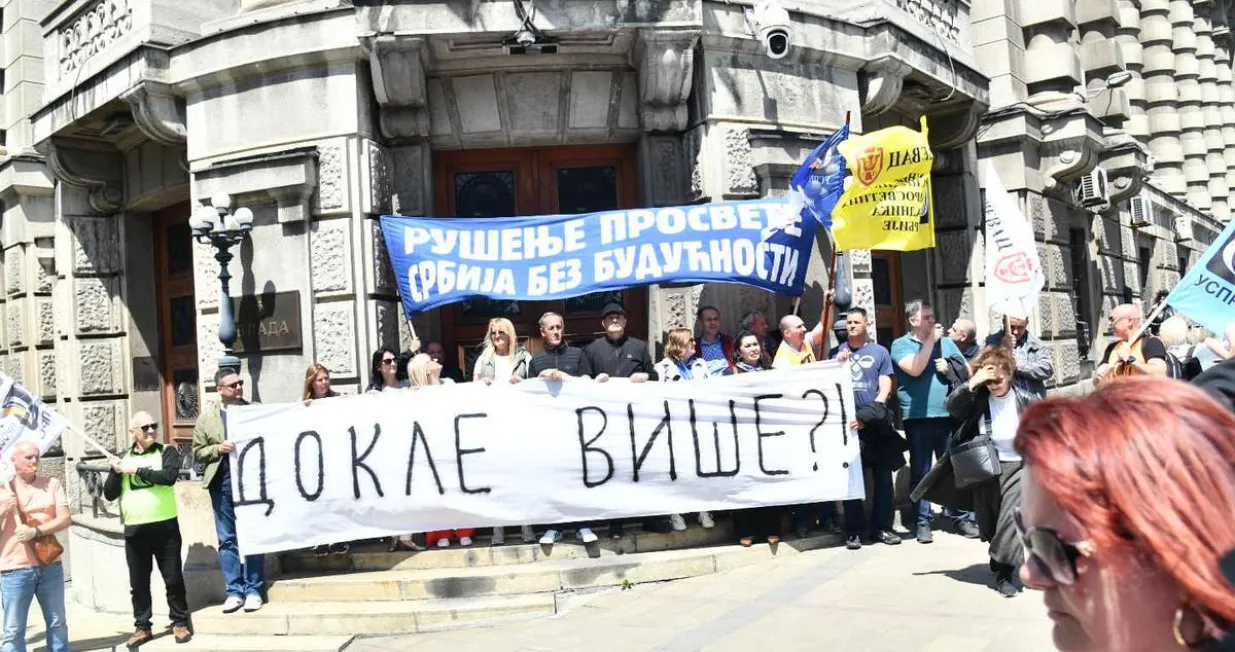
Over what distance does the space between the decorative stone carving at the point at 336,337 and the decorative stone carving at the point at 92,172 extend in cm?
494

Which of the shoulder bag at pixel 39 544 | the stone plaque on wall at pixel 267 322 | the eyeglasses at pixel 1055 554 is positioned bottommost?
the shoulder bag at pixel 39 544

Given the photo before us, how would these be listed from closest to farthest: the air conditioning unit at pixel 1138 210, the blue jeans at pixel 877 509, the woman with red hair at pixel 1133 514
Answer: the woman with red hair at pixel 1133 514 → the blue jeans at pixel 877 509 → the air conditioning unit at pixel 1138 210

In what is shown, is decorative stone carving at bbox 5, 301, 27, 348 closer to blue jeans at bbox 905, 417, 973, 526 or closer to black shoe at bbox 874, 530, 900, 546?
black shoe at bbox 874, 530, 900, 546

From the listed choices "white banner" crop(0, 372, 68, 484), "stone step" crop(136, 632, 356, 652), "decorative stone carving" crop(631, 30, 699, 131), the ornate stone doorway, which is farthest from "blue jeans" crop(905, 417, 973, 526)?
the ornate stone doorway

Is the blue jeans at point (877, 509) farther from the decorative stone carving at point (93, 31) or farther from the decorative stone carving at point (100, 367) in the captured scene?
the decorative stone carving at point (100, 367)

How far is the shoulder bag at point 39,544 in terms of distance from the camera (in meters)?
6.40

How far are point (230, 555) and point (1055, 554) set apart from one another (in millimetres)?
6967

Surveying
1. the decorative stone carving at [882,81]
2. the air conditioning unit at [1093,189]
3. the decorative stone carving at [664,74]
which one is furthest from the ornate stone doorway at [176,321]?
the air conditioning unit at [1093,189]

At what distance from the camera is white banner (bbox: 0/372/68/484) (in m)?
6.97

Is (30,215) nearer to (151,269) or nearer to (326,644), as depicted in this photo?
(151,269)

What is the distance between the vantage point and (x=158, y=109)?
9.72 meters

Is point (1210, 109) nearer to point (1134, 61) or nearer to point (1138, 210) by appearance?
point (1134, 61)

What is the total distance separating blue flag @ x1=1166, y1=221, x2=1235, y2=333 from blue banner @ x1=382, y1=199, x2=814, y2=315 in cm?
369

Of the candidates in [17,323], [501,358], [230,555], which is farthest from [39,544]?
[17,323]
